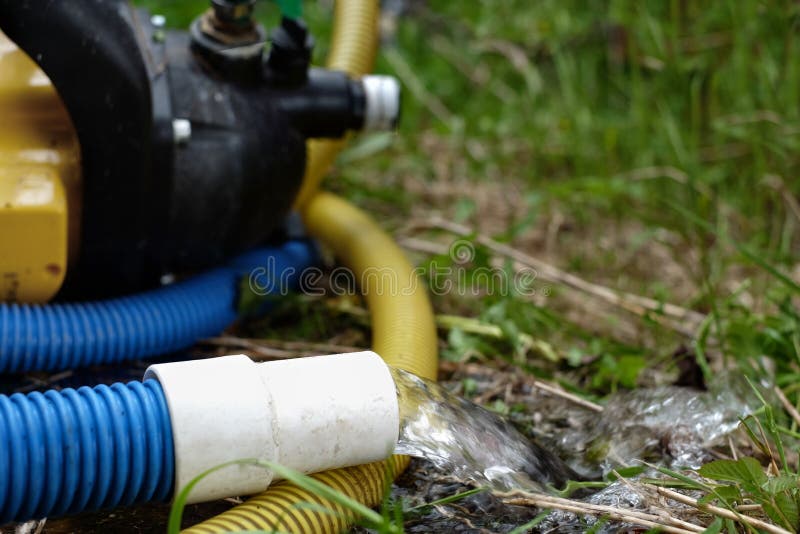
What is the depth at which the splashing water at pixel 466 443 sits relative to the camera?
44.1 inches

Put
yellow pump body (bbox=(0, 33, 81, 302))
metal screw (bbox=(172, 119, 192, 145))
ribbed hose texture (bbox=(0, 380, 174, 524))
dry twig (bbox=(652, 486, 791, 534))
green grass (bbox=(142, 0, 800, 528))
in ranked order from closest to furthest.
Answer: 1. ribbed hose texture (bbox=(0, 380, 174, 524))
2. dry twig (bbox=(652, 486, 791, 534))
3. yellow pump body (bbox=(0, 33, 81, 302))
4. metal screw (bbox=(172, 119, 192, 145))
5. green grass (bbox=(142, 0, 800, 528))

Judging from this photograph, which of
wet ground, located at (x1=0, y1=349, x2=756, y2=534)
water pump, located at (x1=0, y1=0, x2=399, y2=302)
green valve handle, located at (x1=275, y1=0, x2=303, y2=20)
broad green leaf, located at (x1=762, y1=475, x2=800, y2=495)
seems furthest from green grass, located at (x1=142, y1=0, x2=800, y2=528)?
green valve handle, located at (x1=275, y1=0, x2=303, y2=20)

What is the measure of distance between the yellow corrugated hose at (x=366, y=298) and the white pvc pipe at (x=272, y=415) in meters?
0.03

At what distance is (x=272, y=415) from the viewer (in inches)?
39.3

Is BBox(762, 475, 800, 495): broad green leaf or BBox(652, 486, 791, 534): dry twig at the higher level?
BBox(762, 475, 800, 495): broad green leaf

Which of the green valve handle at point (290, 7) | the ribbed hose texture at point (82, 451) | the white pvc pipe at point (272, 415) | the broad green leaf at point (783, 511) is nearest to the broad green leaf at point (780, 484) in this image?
the broad green leaf at point (783, 511)

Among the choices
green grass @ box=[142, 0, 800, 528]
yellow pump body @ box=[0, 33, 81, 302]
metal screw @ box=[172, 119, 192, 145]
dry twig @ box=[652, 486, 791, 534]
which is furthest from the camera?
green grass @ box=[142, 0, 800, 528]

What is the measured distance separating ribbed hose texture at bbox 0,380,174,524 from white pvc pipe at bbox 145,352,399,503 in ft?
0.08

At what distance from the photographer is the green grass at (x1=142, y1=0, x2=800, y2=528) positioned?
5.54ft

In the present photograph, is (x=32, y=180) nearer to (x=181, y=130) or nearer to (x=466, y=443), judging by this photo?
(x=181, y=130)

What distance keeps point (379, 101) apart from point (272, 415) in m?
0.87

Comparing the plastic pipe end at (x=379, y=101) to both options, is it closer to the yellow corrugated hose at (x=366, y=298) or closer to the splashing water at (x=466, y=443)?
the yellow corrugated hose at (x=366, y=298)

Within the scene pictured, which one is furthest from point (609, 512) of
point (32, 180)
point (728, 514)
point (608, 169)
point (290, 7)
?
point (608, 169)

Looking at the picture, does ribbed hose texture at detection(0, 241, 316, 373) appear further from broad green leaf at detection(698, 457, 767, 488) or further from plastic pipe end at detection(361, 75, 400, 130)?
broad green leaf at detection(698, 457, 767, 488)
